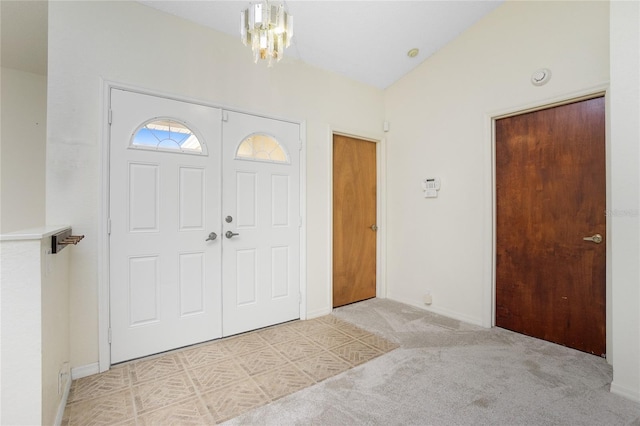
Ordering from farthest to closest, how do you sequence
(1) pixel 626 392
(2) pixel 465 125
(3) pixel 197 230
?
(2) pixel 465 125, (3) pixel 197 230, (1) pixel 626 392

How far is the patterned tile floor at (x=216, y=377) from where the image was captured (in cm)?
181

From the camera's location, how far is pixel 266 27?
1.79 metres

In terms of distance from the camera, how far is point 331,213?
3.58 m

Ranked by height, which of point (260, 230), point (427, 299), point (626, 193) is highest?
point (626, 193)

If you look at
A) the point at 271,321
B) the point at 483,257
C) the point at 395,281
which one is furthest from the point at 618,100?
the point at 271,321

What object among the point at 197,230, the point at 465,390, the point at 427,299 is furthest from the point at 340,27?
the point at 465,390

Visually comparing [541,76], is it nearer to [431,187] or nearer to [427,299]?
[431,187]

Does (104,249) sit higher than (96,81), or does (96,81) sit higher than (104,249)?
(96,81)

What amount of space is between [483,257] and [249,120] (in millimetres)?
2823

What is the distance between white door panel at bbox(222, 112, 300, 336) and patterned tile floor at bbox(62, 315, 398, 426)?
305mm

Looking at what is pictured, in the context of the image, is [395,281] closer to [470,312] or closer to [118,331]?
[470,312]

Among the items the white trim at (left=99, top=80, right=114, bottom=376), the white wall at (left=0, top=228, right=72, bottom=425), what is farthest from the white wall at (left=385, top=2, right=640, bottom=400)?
the white wall at (left=0, top=228, right=72, bottom=425)

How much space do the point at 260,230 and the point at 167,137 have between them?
1.21 metres

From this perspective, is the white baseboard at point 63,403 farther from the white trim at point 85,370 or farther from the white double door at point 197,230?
the white double door at point 197,230
